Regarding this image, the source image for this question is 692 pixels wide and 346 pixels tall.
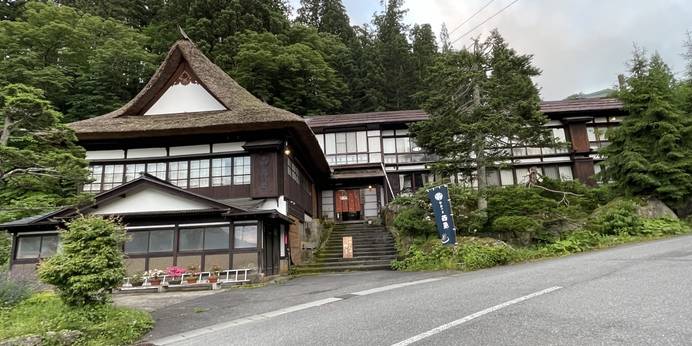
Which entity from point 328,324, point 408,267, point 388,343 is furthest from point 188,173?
point 388,343

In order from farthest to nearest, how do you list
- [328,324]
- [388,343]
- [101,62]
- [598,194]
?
[101,62], [598,194], [328,324], [388,343]

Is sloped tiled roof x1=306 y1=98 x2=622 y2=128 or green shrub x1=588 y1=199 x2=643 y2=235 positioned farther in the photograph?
sloped tiled roof x1=306 y1=98 x2=622 y2=128

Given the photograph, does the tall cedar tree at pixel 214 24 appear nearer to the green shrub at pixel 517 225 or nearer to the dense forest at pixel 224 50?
the dense forest at pixel 224 50

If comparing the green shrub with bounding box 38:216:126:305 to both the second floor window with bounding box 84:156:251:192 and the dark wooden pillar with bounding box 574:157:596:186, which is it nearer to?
the second floor window with bounding box 84:156:251:192

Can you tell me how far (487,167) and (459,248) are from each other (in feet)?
16.5

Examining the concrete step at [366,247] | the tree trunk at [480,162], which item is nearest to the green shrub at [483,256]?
the tree trunk at [480,162]

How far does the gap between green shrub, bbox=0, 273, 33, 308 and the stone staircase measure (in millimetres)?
8521

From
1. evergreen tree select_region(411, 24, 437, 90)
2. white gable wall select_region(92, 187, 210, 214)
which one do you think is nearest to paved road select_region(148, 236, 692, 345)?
white gable wall select_region(92, 187, 210, 214)

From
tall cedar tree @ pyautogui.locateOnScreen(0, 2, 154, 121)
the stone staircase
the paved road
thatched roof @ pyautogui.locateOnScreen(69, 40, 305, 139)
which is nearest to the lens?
the paved road

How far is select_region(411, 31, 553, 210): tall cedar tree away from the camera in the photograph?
1477 centimetres

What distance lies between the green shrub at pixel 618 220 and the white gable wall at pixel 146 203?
1441cm

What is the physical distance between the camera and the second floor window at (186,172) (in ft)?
47.4

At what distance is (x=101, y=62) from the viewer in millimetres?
25953

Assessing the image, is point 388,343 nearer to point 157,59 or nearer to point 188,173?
point 188,173
